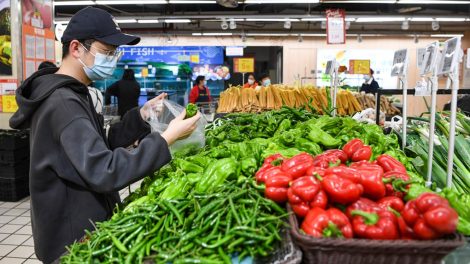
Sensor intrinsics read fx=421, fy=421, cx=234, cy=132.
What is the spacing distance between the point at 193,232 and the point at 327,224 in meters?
0.53

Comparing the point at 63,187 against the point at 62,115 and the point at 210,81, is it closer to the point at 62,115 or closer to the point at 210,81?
the point at 62,115

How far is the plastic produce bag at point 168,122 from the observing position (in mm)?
2811

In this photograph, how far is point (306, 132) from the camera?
114 inches

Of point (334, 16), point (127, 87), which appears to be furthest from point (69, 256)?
point (334, 16)

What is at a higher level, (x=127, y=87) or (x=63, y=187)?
(x=127, y=87)

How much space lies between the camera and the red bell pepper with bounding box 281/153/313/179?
1801 millimetres

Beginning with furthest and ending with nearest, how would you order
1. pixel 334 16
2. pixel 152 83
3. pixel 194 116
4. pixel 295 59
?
pixel 295 59 < pixel 152 83 < pixel 334 16 < pixel 194 116

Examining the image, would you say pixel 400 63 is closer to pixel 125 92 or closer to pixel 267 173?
pixel 267 173

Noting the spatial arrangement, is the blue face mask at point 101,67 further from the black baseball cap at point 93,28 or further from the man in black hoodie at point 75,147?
the black baseball cap at point 93,28

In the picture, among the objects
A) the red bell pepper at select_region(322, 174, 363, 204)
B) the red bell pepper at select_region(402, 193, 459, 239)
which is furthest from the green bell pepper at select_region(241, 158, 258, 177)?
the red bell pepper at select_region(402, 193, 459, 239)

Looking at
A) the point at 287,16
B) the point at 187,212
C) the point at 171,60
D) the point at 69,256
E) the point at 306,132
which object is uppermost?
the point at 287,16

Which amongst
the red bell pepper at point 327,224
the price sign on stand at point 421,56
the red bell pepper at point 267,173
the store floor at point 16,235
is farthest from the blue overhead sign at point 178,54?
the red bell pepper at point 327,224

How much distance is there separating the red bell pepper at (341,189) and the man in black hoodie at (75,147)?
811mm

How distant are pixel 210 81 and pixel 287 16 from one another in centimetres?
360
